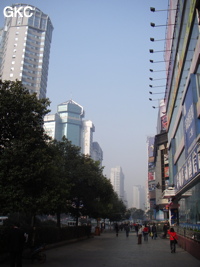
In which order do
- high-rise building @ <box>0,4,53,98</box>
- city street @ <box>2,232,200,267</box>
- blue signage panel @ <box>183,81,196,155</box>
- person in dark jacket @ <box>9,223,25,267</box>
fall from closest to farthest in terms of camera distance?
person in dark jacket @ <box>9,223,25,267</box> < city street @ <box>2,232,200,267</box> < blue signage panel @ <box>183,81,196,155</box> < high-rise building @ <box>0,4,53,98</box>

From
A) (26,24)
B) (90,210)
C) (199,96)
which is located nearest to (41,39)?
(26,24)

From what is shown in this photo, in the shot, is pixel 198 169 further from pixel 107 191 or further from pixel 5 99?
pixel 107 191

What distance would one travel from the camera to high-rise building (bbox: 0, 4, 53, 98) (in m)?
125

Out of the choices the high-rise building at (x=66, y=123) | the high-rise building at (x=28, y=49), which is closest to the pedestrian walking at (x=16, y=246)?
the high-rise building at (x=28, y=49)

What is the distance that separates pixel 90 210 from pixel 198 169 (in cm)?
1792

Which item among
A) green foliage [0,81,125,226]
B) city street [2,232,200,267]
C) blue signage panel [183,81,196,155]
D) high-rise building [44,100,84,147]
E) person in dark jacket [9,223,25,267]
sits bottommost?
city street [2,232,200,267]

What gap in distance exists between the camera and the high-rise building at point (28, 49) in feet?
411

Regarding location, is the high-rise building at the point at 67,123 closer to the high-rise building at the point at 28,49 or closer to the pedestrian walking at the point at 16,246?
the high-rise building at the point at 28,49

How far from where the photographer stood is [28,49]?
432 ft

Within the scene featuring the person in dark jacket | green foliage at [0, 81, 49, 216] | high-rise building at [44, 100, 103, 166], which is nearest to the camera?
the person in dark jacket

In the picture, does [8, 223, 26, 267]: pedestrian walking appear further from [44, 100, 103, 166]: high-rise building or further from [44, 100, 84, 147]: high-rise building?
[44, 100, 84, 147]: high-rise building

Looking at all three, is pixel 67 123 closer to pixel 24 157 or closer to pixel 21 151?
pixel 24 157

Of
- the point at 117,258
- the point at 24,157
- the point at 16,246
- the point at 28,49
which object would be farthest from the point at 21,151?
the point at 28,49

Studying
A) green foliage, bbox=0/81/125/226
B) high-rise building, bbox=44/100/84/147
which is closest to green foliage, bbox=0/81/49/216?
green foliage, bbox=0/81/125/226
